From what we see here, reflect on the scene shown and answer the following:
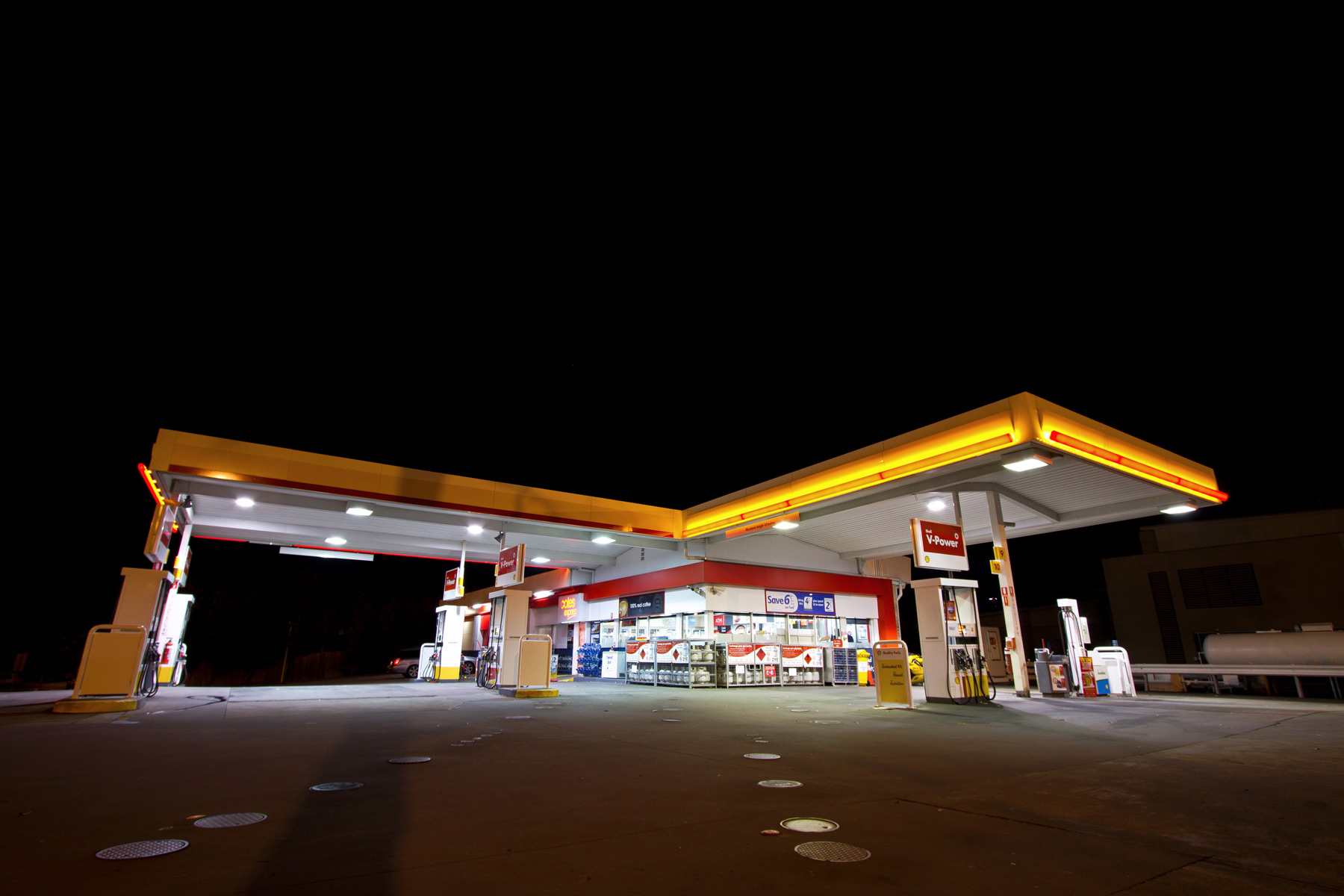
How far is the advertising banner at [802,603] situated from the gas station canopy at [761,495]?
1362 millimetres

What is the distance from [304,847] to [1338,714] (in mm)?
14301

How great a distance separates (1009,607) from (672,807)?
13236 millimetres

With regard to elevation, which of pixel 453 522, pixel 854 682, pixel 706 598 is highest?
pixel 453 522

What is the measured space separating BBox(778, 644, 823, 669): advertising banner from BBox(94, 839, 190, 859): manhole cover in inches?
755

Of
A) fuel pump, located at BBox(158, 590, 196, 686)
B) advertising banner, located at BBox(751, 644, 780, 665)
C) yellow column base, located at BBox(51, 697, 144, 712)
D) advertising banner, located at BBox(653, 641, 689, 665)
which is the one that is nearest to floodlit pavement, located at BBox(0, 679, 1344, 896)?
yellow column base, located at BBox(51, 697, 144, 712)

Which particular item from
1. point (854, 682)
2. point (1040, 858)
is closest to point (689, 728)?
point (1040, 858)

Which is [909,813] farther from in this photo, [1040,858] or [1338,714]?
[1338,714]

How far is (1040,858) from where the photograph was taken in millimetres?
2898

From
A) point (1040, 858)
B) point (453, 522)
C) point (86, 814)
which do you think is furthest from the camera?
point (453, 522)

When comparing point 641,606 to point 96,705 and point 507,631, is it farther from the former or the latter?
point 96,705

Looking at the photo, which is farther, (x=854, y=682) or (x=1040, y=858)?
(x=854, y=682)

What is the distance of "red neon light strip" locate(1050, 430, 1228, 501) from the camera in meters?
11.0

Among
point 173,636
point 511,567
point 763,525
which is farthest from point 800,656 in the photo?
point 173,636

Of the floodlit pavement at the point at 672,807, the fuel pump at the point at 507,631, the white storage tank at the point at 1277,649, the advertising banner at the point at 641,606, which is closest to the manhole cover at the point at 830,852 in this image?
the floodlit pavement at the point at 672,807
